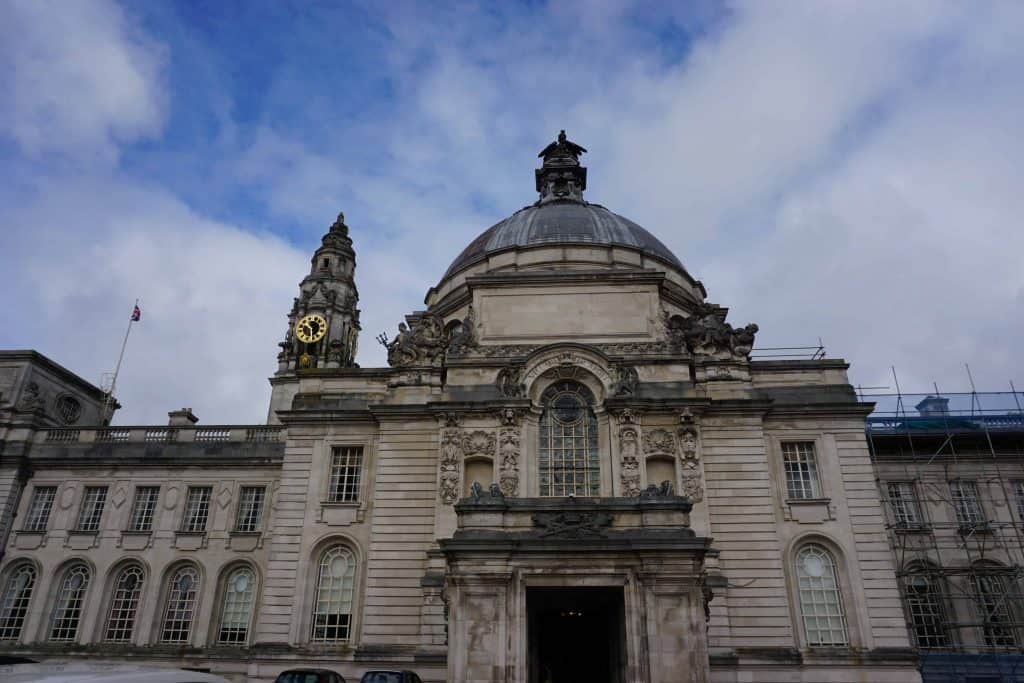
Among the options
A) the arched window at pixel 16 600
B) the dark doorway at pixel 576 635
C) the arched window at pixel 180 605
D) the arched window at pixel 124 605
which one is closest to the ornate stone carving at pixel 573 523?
the dark doorway at pixel 576 635

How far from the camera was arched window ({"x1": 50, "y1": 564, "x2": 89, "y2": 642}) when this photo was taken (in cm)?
3162

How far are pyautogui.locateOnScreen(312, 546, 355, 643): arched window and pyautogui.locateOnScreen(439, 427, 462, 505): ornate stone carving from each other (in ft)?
15.3

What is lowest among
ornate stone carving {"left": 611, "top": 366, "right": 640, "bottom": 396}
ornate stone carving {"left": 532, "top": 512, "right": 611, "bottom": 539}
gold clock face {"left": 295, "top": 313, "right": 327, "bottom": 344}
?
ornate stone carving {"left": 532, "top": 512, "right": 611, "bottom": 539}

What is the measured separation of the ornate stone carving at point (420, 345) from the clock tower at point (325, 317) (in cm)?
1937

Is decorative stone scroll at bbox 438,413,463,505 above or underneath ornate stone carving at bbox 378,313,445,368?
underneath

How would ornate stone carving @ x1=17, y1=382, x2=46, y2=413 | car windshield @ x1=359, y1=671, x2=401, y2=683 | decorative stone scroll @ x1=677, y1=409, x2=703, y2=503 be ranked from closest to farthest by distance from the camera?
car windshield @ x1=359, y1=671, x2=401, y2=683 < decorative stone scroll @ x1=677, y1=409, x2=703, y2=503 < ornate stone carving @ x1=17, y1=382, x2=46, y2=413

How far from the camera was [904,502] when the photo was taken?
1289 inches

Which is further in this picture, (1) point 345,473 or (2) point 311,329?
(2) point 311,329

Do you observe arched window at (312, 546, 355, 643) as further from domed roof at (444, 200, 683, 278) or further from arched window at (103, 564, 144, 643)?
domed roof at (444, 200, 683, 278)

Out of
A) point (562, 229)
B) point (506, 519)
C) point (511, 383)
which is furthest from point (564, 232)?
point (506, 519)

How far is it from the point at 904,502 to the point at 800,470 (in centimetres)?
940

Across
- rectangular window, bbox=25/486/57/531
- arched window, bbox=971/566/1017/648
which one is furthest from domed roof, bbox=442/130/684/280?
rectangular window, bbox=25/486/57/531

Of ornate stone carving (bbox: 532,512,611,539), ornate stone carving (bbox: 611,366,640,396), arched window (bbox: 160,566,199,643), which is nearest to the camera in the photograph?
ornate stone carving (bbox: 532,512,611,539)

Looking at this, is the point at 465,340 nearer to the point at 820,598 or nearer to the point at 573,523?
the point at 573,523
